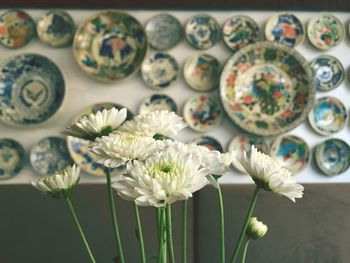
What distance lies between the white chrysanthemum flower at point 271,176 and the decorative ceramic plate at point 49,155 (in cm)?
138

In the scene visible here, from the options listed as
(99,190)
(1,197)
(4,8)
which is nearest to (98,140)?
(99,190)

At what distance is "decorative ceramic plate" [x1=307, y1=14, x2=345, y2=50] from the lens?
188cm

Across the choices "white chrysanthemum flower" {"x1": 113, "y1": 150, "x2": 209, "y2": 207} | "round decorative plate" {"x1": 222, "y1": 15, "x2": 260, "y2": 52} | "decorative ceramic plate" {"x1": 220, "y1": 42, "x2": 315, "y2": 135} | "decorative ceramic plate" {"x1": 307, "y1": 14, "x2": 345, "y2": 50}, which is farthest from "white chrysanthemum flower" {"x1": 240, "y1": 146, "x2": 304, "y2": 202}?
"decorative ceramic plate" {"x1": 307, "y1": 14, "x2": 345, "y2": 50}

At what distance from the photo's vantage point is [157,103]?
5.97ft

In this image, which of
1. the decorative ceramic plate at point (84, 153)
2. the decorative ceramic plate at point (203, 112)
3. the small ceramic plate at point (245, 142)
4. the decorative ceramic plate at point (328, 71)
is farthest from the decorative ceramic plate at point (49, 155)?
the decorative ceramic plate at point (328, 71)

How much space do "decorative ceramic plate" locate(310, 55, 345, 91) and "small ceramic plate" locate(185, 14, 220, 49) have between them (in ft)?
1.57

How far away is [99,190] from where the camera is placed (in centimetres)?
134

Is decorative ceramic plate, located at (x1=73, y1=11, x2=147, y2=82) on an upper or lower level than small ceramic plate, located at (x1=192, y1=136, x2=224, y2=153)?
upper

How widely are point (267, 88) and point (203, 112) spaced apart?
1.06 feet

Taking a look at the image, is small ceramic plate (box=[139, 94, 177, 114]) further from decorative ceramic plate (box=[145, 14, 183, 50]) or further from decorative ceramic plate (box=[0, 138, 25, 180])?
decorative ceramic plate (box=[0, 138, 25, 180])

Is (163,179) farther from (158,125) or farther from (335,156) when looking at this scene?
(335,156)

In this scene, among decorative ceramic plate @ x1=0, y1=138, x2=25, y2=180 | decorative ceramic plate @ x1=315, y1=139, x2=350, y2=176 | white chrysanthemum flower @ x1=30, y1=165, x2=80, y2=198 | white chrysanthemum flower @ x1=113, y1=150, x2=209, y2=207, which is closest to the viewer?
white chrysanthemum flower @ x1=113, y1=150, x2=209, y2=207

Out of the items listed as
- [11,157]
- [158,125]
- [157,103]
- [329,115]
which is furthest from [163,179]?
[329,115]

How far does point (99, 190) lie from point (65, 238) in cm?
18
